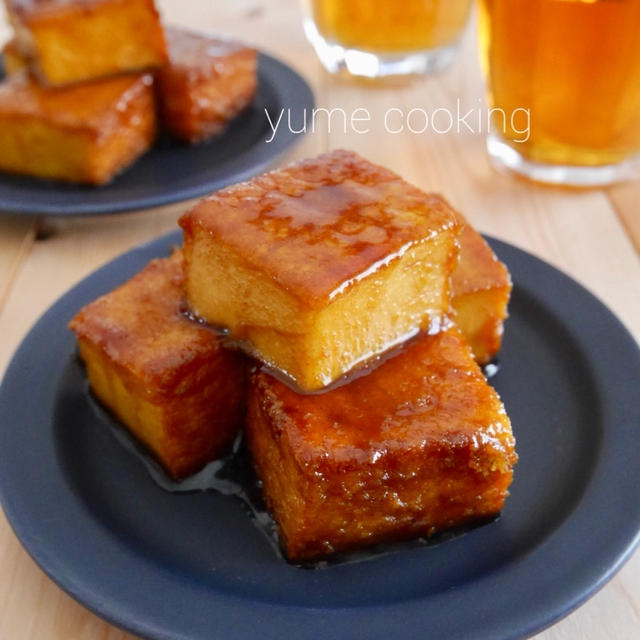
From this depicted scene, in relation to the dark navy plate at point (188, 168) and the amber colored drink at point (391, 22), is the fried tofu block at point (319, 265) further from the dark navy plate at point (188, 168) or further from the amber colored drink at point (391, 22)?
the amber colored drink at point (391, 22)

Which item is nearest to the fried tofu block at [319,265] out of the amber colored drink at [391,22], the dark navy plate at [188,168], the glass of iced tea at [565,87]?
the dark navy plate at [188,168]

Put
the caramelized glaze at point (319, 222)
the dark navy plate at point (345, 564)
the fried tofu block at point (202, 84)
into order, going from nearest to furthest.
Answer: the dark navy plate at point (345, 564), the caramelized glaze at point (319, 222), the fried tofu block at point (202, 84)

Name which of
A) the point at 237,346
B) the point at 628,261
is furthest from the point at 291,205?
the point at 628,261

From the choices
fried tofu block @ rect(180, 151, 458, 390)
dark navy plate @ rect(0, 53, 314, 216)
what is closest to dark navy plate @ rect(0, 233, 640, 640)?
fried tofu block @ rect(180, 151, 458, 390)

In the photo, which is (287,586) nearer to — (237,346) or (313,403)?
(313,403)

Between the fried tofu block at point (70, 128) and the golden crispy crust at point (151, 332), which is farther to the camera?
the fried tofu block at point (70, 128)
